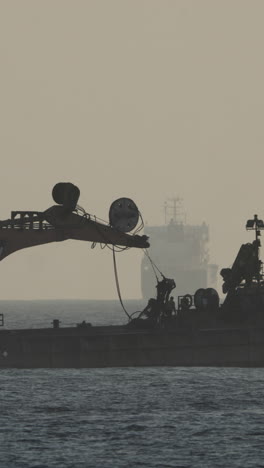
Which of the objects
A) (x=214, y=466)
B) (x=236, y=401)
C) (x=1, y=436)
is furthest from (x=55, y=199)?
(x=214, y=466)

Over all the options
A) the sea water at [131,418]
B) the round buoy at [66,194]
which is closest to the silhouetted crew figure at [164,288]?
the sea water at [131,418]

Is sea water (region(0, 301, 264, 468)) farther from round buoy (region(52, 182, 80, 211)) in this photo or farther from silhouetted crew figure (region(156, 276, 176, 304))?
round buoy (region(52, 182, 80, 211))

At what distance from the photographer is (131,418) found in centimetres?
6244

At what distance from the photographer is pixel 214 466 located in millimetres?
51281

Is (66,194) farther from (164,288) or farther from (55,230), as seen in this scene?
(164,288)

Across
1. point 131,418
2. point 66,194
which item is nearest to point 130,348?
point 66,194

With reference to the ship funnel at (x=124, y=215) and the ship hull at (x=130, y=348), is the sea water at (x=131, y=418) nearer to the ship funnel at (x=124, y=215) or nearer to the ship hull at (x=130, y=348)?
the ship hull at (x=130, y=348)

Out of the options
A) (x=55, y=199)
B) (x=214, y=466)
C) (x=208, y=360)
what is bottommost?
(x=214, y=466)

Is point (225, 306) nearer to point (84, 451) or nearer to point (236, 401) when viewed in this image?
point (236, 401)

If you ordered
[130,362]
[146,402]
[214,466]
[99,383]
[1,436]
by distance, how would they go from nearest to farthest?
[214,466], [1,436], [146,402], [99,383], [130,362]

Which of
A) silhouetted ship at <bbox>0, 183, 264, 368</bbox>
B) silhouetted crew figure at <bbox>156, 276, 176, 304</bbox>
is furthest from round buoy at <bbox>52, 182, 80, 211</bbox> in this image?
silhouetted crew figure at <bbox>156, 276, 176, 304</bbox>

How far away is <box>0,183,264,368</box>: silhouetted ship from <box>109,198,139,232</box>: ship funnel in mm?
57

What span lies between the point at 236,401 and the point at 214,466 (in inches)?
666

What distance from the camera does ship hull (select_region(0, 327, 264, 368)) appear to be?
78.9 m
